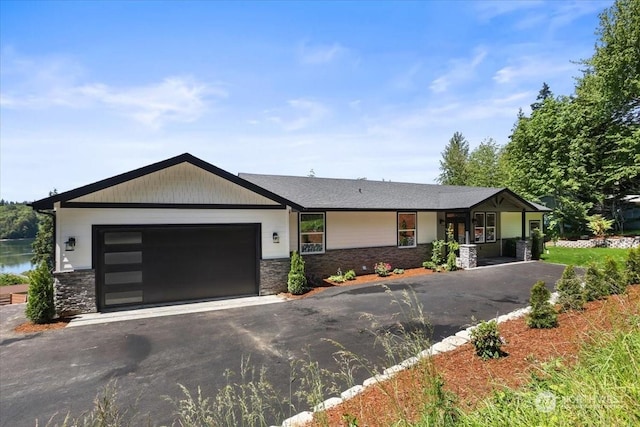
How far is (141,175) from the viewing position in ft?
32.5

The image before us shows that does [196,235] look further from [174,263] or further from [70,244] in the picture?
[70,244]

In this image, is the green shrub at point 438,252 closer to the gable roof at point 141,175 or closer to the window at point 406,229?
the window at point 406,229

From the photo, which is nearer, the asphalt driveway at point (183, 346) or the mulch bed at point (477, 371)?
the mulch bed at point (477, 371)

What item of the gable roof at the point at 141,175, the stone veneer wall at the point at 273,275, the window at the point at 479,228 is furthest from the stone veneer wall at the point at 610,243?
the stone veneer wall at the point at 273,275

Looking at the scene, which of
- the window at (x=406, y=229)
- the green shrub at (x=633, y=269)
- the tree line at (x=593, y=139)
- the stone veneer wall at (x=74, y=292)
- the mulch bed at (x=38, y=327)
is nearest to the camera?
the mulch bed at (x=38, y=327)

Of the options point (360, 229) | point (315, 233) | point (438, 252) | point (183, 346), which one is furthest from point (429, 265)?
point (183, 346)

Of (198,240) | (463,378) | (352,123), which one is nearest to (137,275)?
(198,240)

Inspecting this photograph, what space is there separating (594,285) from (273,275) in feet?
29.8

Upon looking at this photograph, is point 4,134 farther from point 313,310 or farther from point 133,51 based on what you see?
point 313,310

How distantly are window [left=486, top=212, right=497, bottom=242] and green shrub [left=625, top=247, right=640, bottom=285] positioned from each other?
974 cm

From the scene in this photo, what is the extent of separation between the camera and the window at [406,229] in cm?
1608

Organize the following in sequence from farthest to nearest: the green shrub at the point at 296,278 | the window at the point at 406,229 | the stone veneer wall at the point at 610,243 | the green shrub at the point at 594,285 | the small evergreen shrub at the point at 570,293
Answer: the stone veneer wall at the point at 610,243 < the window at the point at 406,229 < the green shrub at the point at 296,278 < the green shrub at the point at 594,285 < the small evergreen shrub at the point at 570,293

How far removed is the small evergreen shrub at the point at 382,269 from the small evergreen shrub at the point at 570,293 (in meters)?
7.82

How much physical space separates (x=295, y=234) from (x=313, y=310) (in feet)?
15.4
